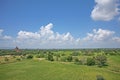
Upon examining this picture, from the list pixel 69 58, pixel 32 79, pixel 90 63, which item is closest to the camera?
→ pixel 32 79

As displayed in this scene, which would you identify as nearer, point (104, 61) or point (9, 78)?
point (9, 78)

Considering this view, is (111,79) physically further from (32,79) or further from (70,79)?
(32,79)

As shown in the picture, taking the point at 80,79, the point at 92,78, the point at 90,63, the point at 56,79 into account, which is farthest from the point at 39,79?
the point at 90,63

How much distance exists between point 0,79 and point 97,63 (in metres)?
75.4

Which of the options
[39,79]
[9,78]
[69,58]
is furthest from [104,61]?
[9,78]

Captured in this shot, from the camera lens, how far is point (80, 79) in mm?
66562

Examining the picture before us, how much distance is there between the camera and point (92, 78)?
6881cm

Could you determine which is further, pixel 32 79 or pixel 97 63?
pixel 97 63

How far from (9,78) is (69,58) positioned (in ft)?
243

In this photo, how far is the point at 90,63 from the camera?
113m

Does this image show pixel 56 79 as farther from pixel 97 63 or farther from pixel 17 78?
pixel 97 63

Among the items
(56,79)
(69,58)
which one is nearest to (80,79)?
(56,79)

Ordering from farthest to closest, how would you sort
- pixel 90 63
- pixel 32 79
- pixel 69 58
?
pixel 69 58
pixel 90 63
pixel 32 79

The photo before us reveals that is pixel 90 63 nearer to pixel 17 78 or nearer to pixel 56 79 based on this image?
pixel 56 79
